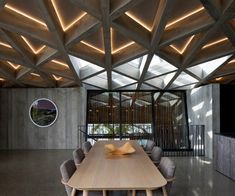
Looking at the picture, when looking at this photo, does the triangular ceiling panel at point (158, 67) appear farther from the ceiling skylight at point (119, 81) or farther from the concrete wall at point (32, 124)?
the concrete wall at point (32, 124)

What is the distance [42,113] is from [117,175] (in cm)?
959

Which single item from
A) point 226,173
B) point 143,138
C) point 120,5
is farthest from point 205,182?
point 143,138

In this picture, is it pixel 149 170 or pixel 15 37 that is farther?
pixel 15 37

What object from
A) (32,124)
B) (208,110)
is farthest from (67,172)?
(32,124)

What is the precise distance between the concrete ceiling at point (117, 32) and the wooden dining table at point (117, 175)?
96.1 inches

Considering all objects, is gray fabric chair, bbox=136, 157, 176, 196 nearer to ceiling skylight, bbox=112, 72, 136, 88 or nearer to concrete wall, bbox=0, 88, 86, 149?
ceiling skylight, bbox=112, 72, 136, 88

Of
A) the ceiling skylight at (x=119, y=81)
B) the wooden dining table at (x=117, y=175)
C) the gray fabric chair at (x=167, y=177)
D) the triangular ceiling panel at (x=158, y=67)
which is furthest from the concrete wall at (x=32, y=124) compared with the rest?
the gray fabric chair at (x=167, y=177)

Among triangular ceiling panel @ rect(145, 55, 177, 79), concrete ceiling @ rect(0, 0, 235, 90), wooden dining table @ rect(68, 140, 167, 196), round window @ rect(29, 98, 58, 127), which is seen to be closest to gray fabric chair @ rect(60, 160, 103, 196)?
wooden dining table @ rect(68, 140, 167, 196)

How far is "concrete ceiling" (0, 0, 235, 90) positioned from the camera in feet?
15.0

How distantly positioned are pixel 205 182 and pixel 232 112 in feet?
13.1

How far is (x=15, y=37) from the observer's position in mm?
Answer: 6254

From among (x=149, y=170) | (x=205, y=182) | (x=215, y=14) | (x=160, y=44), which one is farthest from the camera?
(x=160, y=44)

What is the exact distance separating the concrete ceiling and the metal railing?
2.52m

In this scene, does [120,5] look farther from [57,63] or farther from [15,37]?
[57,63]
